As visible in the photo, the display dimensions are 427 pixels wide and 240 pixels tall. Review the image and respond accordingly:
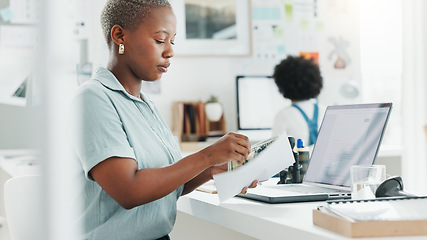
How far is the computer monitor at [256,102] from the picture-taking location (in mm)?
3734

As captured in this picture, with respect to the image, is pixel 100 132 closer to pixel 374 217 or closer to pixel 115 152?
pixel 115 152

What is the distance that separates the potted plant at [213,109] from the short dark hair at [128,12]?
229 cm

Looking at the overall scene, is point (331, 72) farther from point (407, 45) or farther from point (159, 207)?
point (159, 207)

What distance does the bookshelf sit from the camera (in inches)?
142

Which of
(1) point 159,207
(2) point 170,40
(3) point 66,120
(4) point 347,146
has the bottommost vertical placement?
(1) point 159,207

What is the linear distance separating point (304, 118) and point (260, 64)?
3.26 feet

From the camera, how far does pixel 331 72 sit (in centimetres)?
407

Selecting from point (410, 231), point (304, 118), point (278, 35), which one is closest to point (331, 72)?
point (278, 35)

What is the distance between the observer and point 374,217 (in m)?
0.83

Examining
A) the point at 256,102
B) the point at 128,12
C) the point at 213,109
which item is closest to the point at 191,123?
the point at 213,109

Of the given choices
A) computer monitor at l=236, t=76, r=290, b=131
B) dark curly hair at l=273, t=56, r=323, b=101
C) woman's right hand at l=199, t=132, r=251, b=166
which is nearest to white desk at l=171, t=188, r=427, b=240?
woman's right hand at l=199, t=132, r=251, b=166

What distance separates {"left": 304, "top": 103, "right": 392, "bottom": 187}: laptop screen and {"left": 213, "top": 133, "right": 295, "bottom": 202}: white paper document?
0.30 metres

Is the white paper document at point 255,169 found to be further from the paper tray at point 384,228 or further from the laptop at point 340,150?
the paper tray at point 384,228

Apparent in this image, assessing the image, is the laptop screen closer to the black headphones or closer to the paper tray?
the black headphones
